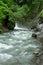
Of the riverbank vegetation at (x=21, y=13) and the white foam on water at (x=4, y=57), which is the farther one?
the riverbank vegetation at (x=21, y=13)

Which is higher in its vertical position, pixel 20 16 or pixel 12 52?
pixel 20 16

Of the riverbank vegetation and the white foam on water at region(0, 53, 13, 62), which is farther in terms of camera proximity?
the riverbank vegetation

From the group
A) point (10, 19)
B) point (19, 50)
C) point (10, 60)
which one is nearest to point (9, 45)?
point (19, 50)

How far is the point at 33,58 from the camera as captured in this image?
988cm

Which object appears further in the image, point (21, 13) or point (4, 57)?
point (21, 13)

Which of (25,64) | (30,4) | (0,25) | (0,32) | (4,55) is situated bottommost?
(25,64)

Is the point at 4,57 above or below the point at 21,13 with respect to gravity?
below

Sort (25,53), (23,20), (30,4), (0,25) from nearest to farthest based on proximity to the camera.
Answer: (25,53) < (0,25) < (23,20) < (30,4)

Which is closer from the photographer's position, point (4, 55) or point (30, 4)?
point (4, 55)

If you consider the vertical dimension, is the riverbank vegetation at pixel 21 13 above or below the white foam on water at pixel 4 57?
above

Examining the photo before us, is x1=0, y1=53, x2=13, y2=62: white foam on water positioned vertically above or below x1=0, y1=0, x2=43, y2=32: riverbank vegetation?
below

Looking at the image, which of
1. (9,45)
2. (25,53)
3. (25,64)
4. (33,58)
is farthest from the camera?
(9,45)

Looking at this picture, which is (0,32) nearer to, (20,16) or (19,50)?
(19,50)

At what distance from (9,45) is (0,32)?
5284 millimetres
